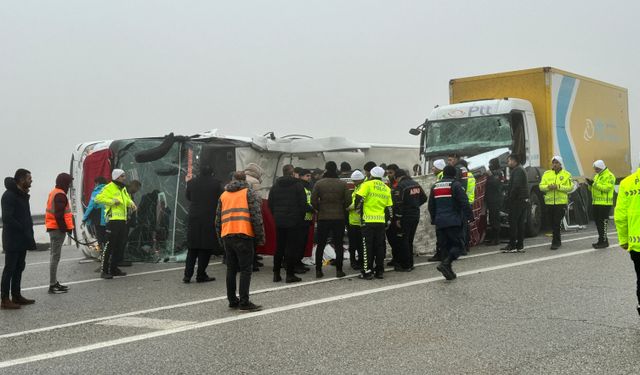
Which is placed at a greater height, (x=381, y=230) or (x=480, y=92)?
(x=480, y=92)

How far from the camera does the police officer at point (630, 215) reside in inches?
254

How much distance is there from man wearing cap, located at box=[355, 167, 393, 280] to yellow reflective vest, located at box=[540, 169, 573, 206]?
4493 millimetres

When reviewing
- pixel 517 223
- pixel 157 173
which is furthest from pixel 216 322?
pixel 517 223

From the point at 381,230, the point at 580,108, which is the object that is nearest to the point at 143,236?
the point at 381,230

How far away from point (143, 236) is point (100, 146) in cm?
208

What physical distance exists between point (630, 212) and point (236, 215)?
410cm

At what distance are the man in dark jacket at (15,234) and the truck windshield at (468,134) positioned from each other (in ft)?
31.6

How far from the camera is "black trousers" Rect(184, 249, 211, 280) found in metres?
10.9

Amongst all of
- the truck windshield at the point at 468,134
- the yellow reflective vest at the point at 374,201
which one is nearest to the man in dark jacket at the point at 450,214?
the yellow reflective vest at the point at 374,201

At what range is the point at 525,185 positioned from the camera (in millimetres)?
13227

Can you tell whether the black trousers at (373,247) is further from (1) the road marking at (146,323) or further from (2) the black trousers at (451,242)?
(1) the road marking at (146,323)

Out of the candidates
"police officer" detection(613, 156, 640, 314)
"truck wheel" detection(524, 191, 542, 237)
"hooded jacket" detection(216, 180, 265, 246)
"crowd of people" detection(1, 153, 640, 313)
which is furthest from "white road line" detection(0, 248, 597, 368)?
"truck wheel" detection(524, 191, 542, 237)

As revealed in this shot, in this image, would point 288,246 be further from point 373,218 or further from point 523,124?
point 523,124

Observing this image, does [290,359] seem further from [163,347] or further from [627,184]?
[627,184]
